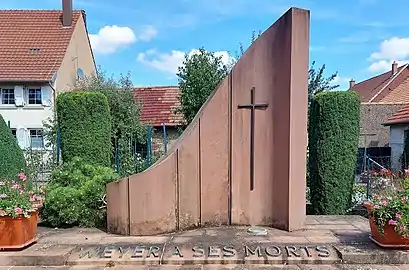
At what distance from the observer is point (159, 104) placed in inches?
774

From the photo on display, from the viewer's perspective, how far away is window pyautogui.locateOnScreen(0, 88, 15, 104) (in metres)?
17.5

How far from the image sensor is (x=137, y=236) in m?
4.91

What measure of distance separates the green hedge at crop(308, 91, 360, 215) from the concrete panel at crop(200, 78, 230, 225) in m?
2.58

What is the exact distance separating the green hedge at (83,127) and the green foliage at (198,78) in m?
5.97

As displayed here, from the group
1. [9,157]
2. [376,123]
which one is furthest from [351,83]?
[9,157]

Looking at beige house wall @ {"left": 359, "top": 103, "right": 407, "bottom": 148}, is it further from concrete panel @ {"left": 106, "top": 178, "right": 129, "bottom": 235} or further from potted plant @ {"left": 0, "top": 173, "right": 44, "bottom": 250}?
potted plant @ {"left": 0, "top": 173, "right": 44, "bottom": 250}

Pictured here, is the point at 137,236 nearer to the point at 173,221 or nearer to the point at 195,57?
the point at 173,221

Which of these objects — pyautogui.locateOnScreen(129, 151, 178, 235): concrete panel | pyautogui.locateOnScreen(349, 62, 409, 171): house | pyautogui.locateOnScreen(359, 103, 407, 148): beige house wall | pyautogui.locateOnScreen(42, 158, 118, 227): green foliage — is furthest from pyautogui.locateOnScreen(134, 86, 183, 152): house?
pyautogui.locateOnScreen(129, 151, 178, 235): concrete panel

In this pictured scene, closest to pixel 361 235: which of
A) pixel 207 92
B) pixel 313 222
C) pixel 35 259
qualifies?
pixel 313 222

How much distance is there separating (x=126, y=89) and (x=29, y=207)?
37.3 ft

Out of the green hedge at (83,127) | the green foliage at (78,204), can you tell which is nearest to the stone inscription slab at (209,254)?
the green foliage at (78,204)

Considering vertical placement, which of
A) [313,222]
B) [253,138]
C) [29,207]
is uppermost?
[253,138]

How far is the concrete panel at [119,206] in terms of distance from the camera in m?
4.98

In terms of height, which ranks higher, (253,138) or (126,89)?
(126,89)
